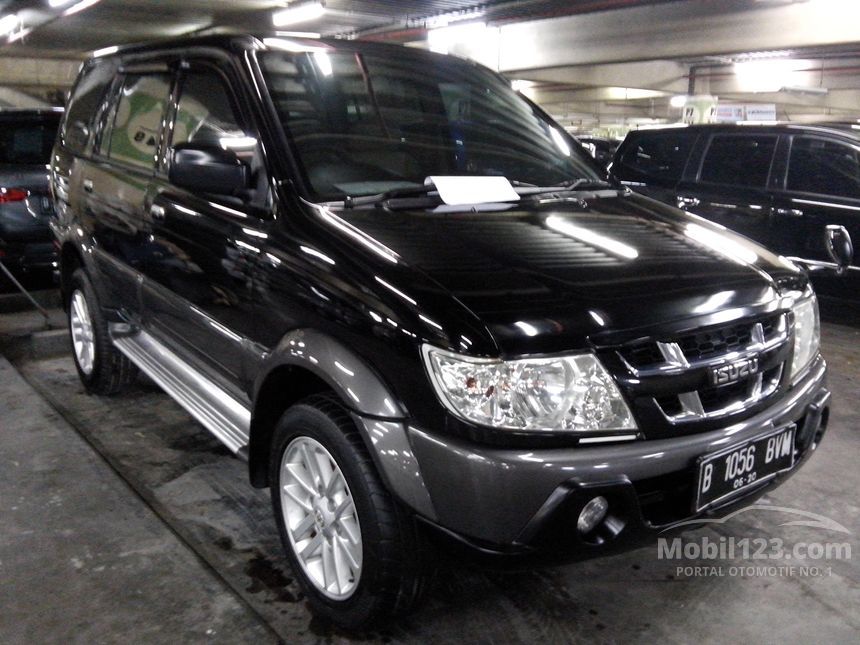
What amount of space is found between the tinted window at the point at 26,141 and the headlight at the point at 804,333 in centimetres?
518

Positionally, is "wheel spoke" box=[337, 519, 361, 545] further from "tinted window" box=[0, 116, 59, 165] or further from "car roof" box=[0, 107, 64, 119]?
"car roof" box=[0, 107, 64, 119]

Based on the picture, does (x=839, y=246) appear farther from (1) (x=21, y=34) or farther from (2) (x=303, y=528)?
(1) (x=21, y=34)

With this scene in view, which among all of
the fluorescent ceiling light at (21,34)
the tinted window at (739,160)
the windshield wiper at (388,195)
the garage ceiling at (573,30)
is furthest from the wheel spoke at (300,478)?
the fluorescent ceiling light at (21,34)

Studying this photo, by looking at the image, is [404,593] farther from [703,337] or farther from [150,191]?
[150,191]

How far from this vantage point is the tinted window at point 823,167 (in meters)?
5.52

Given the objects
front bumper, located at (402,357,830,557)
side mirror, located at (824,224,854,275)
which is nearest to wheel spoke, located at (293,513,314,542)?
front bumper, located at (402,357,830,557)

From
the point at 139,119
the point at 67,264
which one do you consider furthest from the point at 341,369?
the point at 67,264

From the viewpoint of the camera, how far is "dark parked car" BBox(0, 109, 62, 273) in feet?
18.1

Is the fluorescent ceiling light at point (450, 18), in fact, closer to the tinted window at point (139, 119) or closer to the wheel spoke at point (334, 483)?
the tinted window at point (139, 119)

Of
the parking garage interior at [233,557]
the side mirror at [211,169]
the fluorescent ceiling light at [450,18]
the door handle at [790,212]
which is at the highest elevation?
the fluorescent ceiling light at [450,18]

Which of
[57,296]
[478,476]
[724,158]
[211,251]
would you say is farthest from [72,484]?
[724,158]

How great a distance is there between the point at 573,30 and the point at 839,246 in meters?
8.35

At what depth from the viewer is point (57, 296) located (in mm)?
5926

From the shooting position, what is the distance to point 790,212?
5.77 meters
